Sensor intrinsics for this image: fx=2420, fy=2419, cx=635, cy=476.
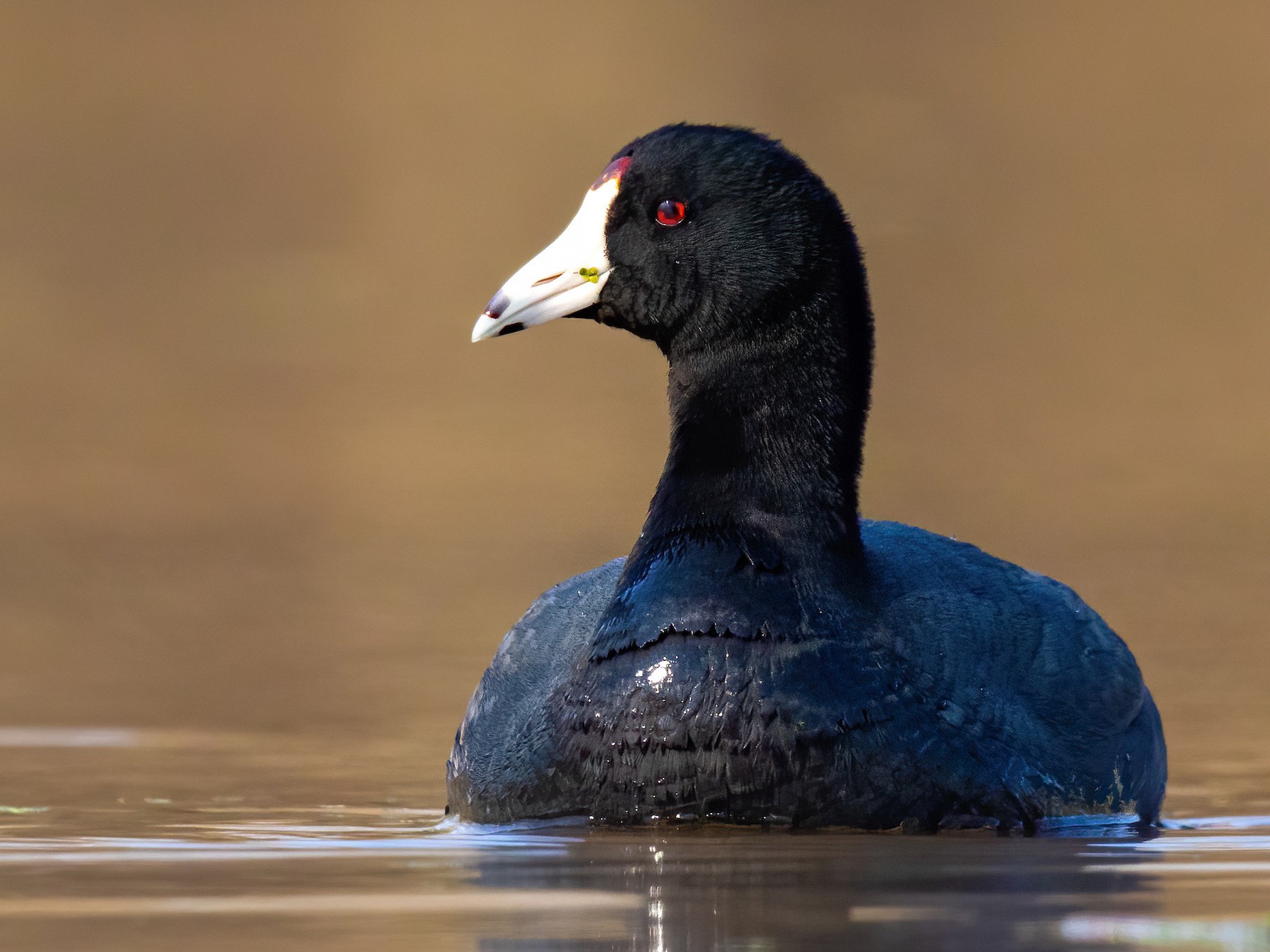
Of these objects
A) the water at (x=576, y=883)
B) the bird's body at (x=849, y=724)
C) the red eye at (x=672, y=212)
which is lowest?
the water at (x=576, y=883)

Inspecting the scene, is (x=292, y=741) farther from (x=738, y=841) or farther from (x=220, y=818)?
(x=738, y=841)

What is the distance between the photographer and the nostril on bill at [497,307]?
17.8 ft

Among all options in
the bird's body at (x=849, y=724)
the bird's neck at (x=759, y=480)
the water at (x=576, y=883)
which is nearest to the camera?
the water at (x=576, y=883)

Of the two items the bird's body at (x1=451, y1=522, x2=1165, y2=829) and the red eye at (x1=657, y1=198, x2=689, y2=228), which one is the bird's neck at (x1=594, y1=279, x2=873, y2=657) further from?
the red eye at (x1=657, y1=198, x2=689, y2=228)

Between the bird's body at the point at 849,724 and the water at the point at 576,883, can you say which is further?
the bird's body at the point at 849,724

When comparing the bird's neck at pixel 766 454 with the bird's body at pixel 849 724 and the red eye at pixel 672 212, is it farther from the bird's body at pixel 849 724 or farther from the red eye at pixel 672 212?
the red eye at pixel 672 212

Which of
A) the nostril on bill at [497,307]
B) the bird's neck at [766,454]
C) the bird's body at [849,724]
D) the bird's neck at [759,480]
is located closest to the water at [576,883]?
the bird's body at [849,724]

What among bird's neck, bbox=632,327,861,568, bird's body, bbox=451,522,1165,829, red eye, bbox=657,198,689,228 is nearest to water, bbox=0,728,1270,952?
bird's body, bbox=451,522,1165,829

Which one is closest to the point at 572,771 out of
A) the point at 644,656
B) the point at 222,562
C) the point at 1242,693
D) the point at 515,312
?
the point at 644,656

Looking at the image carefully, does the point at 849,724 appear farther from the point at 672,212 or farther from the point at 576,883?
the point at 672,212

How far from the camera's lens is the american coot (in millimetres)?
4793

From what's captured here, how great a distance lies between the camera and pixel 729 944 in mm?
3400

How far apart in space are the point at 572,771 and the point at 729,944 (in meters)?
1.59

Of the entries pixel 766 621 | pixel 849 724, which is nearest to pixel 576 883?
pixel 849 724
